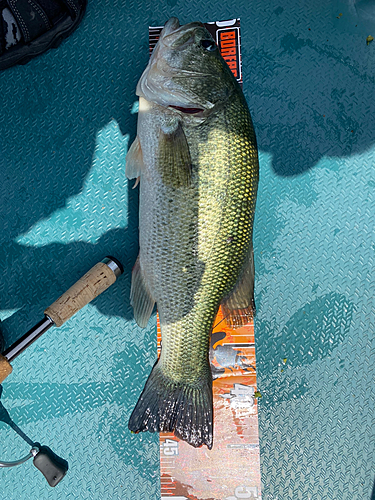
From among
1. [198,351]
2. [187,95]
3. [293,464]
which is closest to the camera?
[187,95]

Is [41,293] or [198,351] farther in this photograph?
[41,293]

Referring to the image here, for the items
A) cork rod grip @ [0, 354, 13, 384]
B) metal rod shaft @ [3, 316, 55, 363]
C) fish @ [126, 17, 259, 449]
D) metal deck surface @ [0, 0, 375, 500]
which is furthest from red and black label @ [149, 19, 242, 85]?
cork rod grip @ [0, 354, 13, 384]

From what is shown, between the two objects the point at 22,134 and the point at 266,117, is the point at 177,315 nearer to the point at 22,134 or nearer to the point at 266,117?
the point at 266,117

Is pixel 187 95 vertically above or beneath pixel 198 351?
above

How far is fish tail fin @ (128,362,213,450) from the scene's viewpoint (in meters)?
1.69

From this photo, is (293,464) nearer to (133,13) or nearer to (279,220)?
(279,220)

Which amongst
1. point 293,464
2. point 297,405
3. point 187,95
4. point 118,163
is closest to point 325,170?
point 187,95

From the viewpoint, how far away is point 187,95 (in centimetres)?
157

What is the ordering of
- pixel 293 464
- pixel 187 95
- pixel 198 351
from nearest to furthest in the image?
pixel 187 95, pixel 198 351, pixel 293 464

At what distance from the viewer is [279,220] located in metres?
1.99

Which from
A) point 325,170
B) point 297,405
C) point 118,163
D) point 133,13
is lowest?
point 297,405

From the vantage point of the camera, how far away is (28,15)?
72.4 inches

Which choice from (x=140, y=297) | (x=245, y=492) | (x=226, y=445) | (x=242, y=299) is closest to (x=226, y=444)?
(x=226, y=445)

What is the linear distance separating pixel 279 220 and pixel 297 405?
1.03 metres
